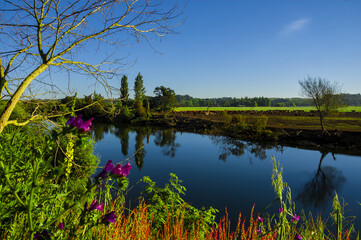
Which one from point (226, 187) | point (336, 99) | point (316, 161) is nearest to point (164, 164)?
point (226, 187)

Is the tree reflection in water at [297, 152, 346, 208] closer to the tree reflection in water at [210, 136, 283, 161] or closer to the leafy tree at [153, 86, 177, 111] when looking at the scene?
the tree reflection in water at [210, 136, 283, 161]

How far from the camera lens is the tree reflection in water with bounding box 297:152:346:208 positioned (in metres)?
8.87

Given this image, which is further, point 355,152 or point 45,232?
point 355,152

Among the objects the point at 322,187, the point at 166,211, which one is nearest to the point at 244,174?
the point at 322,187

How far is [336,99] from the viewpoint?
18812mm

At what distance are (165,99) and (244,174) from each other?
3618cm

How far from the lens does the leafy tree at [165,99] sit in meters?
46.7

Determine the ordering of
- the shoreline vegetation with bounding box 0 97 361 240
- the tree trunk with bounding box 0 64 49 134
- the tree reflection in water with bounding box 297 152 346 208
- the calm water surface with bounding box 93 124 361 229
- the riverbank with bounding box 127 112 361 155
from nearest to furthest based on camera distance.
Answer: the shoreline vegetation with bounding box 0 97 361 240 < the tree trunk with bounding box 0 64 49 134 < the calm water surface with bounding box 93 124 361 229 < the tree reflection in water with bounding box 297 152 346 208 < the riverbank with bounding box 127 112 361 155

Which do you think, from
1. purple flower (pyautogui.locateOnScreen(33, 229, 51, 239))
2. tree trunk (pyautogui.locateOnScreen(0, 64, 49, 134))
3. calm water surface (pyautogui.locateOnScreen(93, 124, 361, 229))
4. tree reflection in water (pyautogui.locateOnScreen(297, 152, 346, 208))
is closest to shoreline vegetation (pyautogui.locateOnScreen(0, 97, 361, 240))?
purple flower (pyautogui.locateOnScreen(33, 229, 51, 239))

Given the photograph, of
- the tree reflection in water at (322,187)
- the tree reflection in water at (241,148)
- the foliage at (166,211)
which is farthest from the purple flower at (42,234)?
the tree reflection in water at (241,148)

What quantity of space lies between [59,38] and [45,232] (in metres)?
2.23

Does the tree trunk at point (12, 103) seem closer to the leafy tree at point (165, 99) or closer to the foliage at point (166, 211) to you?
the foliage at point (166, 211)

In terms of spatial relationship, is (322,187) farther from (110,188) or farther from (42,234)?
(42,234)

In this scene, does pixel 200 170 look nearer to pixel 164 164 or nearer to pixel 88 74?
pixel 164 164
